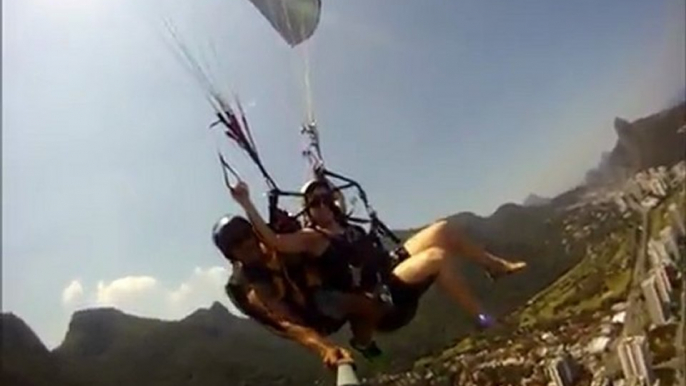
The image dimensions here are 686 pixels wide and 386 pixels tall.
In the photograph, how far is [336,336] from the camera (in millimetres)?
4199

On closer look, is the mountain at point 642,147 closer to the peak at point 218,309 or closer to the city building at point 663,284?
the city building at point 663,284

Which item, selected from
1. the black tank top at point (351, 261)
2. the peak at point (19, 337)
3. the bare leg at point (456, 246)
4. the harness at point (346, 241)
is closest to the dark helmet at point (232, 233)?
the harness at point (346, 241)

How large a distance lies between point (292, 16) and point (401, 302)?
1.15 meters

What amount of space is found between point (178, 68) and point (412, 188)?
1.02 meters

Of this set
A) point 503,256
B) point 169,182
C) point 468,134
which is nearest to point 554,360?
point 503,256

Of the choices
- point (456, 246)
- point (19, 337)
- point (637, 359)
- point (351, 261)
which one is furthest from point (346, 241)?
point (19, 337)

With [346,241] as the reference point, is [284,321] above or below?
below

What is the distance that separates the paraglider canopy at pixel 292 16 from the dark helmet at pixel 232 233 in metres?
0.87

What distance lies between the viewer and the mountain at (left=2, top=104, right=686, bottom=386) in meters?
4.48

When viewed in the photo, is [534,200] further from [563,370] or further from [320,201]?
[320,201]

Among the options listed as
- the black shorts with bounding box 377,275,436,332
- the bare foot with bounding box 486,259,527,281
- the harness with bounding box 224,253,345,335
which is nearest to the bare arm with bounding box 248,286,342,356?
the harness with bounding box 224,253,345,335

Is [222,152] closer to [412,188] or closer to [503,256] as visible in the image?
[412,188]

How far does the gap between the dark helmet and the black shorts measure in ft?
1.88

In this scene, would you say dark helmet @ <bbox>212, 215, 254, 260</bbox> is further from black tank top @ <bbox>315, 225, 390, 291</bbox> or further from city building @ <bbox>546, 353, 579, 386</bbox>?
city building @ <bbox>546, 353, 579, 386</bbox>
